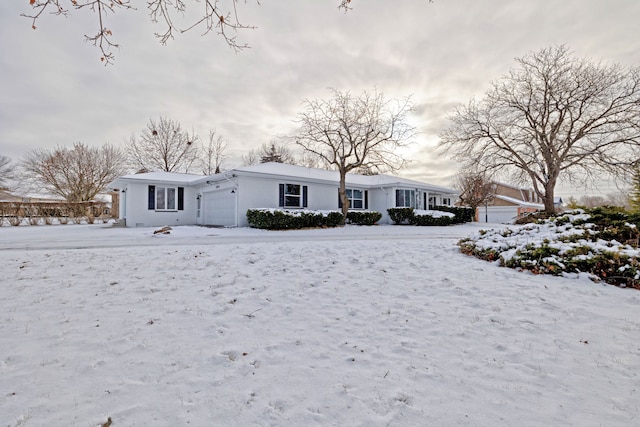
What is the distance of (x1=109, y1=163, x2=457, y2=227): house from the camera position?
14.1 metres

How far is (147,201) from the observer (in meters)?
15.4

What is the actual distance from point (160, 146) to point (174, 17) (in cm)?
2843

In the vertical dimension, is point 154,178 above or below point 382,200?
above

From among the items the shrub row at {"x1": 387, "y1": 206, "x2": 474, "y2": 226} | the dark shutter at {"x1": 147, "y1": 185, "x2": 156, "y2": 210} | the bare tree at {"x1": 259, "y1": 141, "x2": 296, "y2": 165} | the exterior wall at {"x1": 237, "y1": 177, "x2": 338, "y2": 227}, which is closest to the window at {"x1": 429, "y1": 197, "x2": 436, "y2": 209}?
the shrub row at {"x1": 387, "y1": 206, "x2": 474, "y2": 226}

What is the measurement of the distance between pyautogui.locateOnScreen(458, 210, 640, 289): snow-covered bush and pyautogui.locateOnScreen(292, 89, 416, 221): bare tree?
1013 centimetres

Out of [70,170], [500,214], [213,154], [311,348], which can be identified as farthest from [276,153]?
[311,348]

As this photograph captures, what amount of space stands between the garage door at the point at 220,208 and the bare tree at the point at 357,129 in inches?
196

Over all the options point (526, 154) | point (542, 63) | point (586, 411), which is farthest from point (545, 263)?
point (542, 63)

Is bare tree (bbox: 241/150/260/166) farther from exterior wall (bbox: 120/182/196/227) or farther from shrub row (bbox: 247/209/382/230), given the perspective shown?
shrub row (bbox: 247/209/382/230)

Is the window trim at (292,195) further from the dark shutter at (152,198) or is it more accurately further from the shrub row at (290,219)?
the dark shutter at (152,198)

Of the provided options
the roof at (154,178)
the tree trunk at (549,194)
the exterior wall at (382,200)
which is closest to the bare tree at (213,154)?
the roof at (154,178)

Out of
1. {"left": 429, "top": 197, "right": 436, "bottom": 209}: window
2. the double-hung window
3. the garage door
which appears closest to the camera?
the garage door

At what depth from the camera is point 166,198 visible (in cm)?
1595

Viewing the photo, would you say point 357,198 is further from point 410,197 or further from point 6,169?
point 6,169
